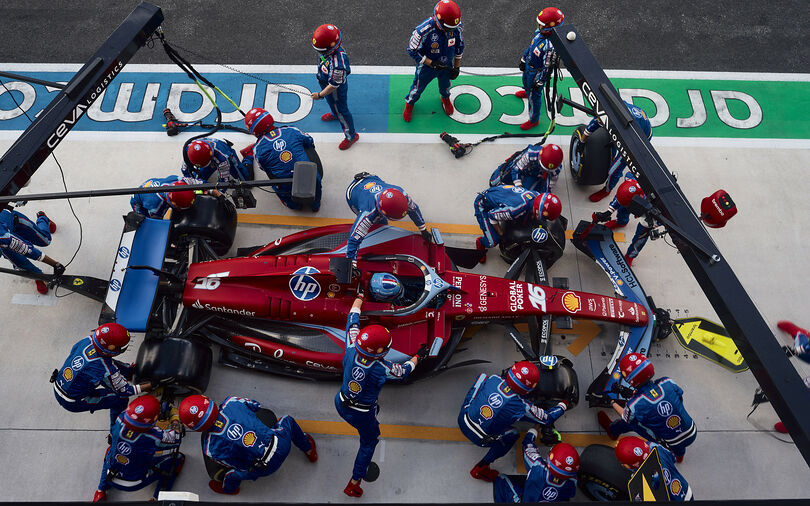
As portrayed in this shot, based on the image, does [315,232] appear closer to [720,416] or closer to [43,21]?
[720,416]

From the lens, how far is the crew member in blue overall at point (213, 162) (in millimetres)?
7008

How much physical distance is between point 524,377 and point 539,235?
1966 mm

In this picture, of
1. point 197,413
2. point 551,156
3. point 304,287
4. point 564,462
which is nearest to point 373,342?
point 304,287

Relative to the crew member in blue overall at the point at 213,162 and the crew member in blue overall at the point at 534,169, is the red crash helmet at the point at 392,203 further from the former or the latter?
the crew member in blue overall at the point at 213,162

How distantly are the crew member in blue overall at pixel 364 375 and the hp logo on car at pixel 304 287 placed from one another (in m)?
0.71

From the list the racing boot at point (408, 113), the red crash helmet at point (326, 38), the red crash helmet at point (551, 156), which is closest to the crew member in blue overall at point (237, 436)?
the red crash helmet at point (551, 156)

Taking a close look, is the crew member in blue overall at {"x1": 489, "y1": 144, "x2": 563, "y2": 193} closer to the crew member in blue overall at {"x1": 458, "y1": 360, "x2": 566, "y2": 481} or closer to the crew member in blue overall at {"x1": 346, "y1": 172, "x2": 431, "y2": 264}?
the crew member in blue overall at {"x1": 346, "y1": 172, "x2": 431, "y2": 264}

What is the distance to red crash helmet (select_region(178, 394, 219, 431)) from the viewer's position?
5090 mm

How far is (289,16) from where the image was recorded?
10.1 m

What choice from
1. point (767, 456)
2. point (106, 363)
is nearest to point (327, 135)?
point (106, 363)

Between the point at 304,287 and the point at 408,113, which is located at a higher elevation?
the point at 408,113

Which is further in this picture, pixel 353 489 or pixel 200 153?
pixel 200 153

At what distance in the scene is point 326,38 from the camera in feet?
24.1

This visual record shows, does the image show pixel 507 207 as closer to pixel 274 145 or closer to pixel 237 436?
pixel 274 145
